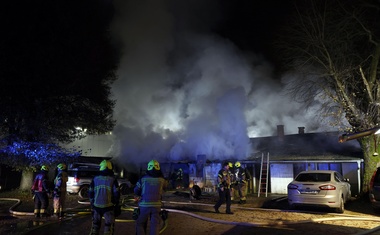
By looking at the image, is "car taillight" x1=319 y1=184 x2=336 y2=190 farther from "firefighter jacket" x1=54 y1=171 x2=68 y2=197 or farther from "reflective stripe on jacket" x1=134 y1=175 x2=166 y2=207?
"firefighter jacket" x1=54 y1=171 x2=68 y2=197

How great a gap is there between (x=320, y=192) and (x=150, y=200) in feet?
22.5

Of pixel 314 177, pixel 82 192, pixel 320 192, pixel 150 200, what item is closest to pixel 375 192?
pixel 320 192

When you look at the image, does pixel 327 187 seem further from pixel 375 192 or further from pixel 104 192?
pixel 104 192

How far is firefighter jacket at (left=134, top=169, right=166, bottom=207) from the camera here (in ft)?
18.9

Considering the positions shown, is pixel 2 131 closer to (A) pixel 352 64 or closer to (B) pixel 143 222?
(B) pixel 143 222

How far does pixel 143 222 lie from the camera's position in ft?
18.8

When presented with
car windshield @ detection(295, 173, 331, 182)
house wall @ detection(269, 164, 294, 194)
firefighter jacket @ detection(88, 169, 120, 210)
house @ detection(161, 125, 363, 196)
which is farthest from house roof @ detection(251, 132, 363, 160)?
firefighter jacket @ detection(88, 169, 120, 210)

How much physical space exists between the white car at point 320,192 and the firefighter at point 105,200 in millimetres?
7040

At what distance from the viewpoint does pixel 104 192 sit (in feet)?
19.1

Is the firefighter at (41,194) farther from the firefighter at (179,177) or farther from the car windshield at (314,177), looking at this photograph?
the firefighter at (179,177)

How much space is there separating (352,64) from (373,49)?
42.8 inches

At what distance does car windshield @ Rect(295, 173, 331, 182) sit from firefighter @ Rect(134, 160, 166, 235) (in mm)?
7256

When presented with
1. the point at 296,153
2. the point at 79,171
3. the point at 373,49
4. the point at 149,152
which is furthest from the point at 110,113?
the point at 373,49

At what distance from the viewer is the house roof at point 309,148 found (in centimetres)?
1609
